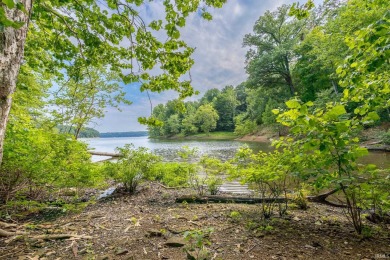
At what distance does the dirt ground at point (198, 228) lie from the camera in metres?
2.60

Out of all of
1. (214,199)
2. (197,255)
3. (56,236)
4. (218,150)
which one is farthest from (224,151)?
(197,255)

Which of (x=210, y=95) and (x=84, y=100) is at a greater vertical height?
(x=210, y=95)

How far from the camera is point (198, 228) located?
Result: 3496 millimetres

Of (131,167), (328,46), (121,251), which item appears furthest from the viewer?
(328,46)

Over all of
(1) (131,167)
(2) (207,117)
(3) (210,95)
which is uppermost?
(3) (210,95)

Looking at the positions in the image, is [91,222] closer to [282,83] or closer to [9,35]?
[9,35]

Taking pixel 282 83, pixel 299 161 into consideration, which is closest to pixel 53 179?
pixel 299 161

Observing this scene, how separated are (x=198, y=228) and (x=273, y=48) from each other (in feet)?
103

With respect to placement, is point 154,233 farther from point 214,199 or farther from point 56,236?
point 214,199

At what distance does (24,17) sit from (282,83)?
105 feet

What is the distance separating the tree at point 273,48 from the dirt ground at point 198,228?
85.1 feet

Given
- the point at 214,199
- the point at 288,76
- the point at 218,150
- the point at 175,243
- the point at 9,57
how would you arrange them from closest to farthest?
the point at 9,57, the point at 175,243, the point at 214,199, the point at 218,150, the point at 288,76

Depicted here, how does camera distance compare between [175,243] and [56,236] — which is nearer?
[175,243]

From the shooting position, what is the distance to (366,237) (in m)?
2.88
